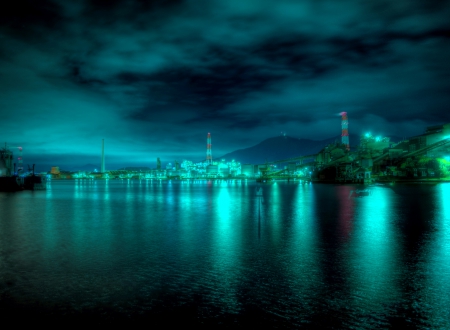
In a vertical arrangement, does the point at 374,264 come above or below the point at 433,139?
below

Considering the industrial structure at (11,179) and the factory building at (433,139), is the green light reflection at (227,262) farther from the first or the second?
the factory building at (433,139)

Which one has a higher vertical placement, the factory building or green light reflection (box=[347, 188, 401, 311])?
the factory building

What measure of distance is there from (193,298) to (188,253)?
238 inches

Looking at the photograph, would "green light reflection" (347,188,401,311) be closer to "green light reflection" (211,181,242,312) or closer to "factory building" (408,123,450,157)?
"green light reflection" (211,181,242,312)

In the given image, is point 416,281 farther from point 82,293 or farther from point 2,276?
point 2,276

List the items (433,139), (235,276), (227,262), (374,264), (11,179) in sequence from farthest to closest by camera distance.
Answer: (433,139) < (11,179) < (227,262) < (374,264) < (235,276)

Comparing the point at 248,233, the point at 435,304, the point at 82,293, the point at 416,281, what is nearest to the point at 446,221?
the point at 248,233

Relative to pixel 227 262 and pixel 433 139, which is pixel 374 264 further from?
pixel 433 139

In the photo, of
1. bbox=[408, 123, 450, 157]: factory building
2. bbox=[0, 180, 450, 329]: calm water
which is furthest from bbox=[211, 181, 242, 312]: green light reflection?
bbox=[408, 123, 450, 157]: factory building

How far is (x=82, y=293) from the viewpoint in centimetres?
1033

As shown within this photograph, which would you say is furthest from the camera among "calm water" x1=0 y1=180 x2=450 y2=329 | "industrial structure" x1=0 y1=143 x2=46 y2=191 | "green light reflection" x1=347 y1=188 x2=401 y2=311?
"industrial structure" x1=0 y1=143 x2=46 y2=191

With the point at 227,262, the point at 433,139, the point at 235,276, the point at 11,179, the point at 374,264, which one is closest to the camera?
the point at 235,276

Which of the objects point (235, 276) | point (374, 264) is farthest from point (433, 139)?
point (235, 276)

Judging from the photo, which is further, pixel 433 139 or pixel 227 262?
pixel 433 139
